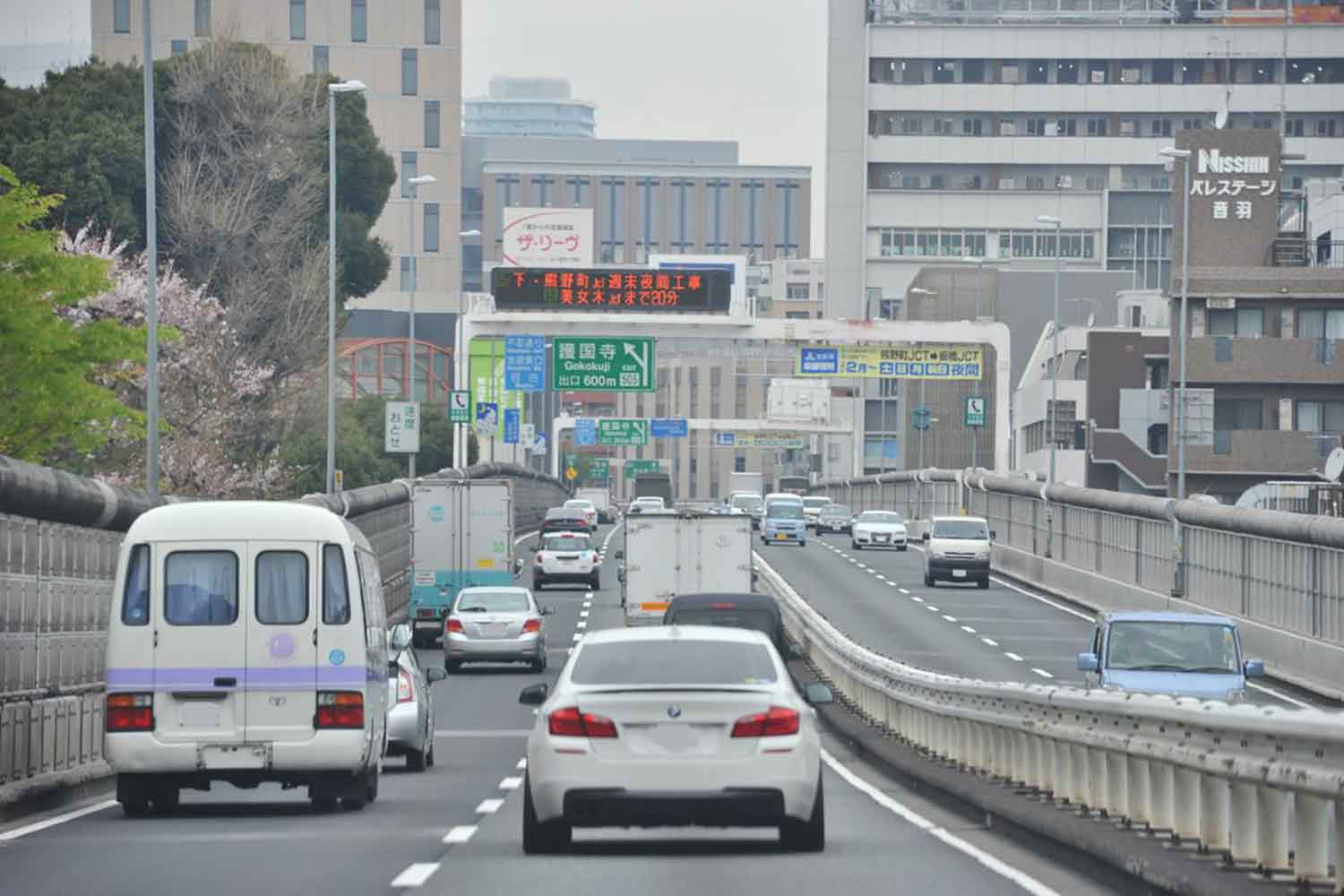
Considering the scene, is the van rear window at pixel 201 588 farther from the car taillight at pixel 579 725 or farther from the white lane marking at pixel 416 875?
the car taillight at pixel 579 725

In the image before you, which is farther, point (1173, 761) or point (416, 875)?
point (416, 875)

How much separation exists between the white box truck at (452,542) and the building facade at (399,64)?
9149 cm

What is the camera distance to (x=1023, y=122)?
6171 inches

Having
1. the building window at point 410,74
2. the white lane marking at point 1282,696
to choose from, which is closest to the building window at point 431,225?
the building window at point 410,74

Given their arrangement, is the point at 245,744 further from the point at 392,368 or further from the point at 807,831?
the point at 392,368

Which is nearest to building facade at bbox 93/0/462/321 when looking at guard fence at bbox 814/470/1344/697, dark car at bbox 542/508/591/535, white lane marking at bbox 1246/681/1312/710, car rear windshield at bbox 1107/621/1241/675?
dark car at bbox 542/508/591/535

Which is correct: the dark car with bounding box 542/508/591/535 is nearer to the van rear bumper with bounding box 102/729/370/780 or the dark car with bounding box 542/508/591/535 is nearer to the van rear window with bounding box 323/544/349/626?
the van rear window with bounding box 323/544/349/626

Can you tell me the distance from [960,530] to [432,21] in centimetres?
8755

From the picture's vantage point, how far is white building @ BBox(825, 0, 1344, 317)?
15312cm

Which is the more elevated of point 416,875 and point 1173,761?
point 1173,761

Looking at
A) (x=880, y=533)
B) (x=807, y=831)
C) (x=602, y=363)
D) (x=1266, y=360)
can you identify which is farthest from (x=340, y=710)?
(x=1266, y=360)

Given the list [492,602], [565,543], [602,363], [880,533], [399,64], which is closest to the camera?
[492,602]

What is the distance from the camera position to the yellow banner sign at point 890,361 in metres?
80.7

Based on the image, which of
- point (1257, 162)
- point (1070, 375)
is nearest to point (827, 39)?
point (1070, 375)
